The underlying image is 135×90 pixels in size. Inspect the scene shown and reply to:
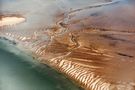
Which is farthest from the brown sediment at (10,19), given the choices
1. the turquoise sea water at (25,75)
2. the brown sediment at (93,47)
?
the turquoise sea water at (25,75)

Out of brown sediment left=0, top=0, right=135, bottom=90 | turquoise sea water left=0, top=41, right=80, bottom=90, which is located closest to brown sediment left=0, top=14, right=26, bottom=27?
brown sediment left=0, top=0, right=135, bottom=90

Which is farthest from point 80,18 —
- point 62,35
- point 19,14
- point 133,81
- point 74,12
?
point 133,81

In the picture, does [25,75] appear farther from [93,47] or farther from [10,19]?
[10,19]

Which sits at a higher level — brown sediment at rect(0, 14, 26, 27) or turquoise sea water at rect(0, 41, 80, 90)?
brown sediment at rect(0, 14, 26, 27)

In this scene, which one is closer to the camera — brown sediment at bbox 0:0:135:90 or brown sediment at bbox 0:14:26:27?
brown sediment at bbox 0:0:135:90

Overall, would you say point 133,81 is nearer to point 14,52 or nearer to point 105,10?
point 14,52

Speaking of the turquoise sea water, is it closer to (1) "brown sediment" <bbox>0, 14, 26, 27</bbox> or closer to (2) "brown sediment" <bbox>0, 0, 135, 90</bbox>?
(2) "brown sediment" <bbox>0, 0, 135, 90</bbox>
